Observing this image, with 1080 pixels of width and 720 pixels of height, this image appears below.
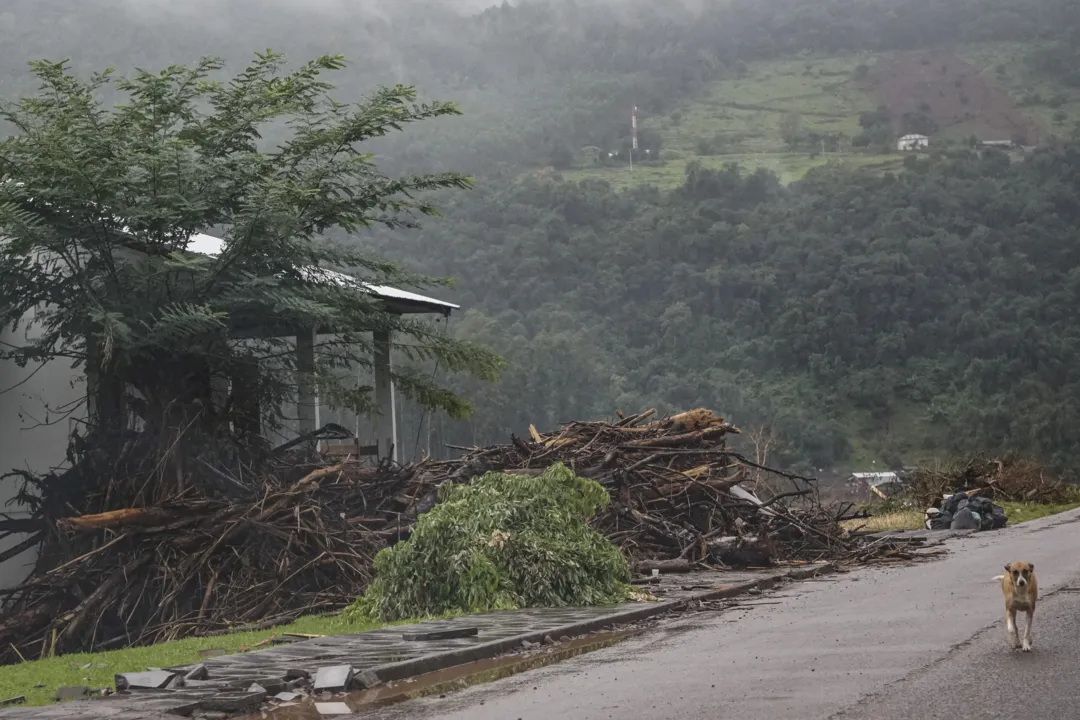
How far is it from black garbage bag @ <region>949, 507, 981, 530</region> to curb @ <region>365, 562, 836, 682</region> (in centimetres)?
1142

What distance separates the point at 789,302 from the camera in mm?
88562

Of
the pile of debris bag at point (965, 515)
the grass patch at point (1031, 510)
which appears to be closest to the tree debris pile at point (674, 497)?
the pile of debris bag at point (965, 515)

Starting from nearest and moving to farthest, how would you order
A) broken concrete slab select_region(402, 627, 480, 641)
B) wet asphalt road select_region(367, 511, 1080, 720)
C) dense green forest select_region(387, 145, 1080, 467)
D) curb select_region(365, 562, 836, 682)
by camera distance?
1. wet asphalt road select_region(367, 511, 1080, 720)
2. curb select_region(365, 562, 836, 682)
3. broken concrete slab select_region(402, 627, 480, 641)
4. dense green forest select_region(387, 145, 1080, 467)

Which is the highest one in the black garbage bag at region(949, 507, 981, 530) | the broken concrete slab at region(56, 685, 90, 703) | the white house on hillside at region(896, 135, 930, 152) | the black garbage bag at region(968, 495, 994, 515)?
the white house on hillside at region(896, 135, 930, 152)

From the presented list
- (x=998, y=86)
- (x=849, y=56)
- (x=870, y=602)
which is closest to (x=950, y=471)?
(x=870, y=602)

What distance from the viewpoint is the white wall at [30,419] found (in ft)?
57.1

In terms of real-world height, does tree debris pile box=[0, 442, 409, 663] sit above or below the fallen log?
above

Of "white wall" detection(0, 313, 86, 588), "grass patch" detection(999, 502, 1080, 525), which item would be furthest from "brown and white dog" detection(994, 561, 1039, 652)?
"grass patch" detection(999, 502, 1080, 525)

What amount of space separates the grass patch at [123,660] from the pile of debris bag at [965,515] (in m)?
16.8

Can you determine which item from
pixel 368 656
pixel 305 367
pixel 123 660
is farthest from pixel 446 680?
pixel 305 367

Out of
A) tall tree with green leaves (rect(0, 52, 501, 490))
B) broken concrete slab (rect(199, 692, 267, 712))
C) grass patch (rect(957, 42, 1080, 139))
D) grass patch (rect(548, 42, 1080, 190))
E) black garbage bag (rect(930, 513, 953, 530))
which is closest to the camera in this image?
broken concrete slab (rect(199, 692, 267, 712))

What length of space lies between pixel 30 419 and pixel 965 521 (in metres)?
18.7

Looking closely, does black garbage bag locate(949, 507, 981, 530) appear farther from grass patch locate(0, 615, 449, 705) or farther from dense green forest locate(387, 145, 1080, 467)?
dense green forest locate(387, 145, 1080, 467)

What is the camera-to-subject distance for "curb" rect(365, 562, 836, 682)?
32.9ft
